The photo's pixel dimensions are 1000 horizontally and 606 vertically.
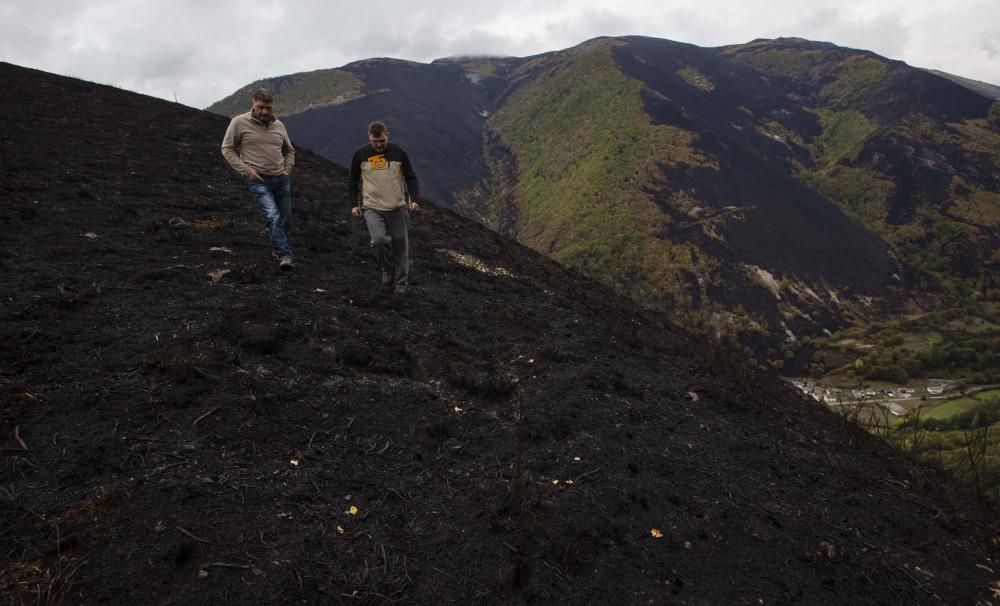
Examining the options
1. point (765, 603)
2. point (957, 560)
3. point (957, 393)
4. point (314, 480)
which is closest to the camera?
point (765, 603)

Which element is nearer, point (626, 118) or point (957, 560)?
point (957, 560)

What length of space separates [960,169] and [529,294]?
99471mm

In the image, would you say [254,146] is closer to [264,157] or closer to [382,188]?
[264,157]

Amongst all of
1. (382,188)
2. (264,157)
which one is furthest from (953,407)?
(264,157)

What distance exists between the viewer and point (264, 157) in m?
5.96

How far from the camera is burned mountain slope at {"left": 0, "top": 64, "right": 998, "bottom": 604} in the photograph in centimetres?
248

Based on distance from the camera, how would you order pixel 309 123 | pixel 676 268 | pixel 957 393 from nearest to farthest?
1. pixel 957 393
2. pixel 676 268
3. pixel 309 123

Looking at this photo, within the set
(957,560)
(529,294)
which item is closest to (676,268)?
(529,294)

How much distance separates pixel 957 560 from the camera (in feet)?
11.5

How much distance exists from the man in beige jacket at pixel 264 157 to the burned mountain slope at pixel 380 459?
826 mm

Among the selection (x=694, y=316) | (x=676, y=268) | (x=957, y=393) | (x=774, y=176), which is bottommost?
(x=957, y=393)

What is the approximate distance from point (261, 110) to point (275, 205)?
1102 mm

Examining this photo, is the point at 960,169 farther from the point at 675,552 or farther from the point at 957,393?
the point at 675,552

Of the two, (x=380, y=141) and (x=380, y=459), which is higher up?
(x=380, y=141)
